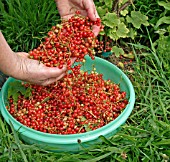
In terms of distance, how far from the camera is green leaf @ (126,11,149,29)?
279cm

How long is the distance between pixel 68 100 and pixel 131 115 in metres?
0.42

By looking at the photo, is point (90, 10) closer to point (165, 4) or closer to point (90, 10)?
point (90, 10)

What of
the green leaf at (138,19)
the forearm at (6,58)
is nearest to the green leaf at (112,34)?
the green leaf at (138,19)

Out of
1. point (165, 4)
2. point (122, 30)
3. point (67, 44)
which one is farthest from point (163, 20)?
point (67, 44)

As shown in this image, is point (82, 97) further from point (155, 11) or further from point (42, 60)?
point (155, 11)

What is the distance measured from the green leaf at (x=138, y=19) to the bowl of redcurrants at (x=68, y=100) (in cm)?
44

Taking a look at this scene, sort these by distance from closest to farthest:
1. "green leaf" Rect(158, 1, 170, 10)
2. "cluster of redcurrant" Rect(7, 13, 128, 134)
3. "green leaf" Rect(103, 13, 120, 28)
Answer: "cluster of redcurrant" Rect(7, 13, 128, 134)
"green leaf" Rect(103, 13, 120, 28)
"green leaf" Rect(158, 1, 170, 10)

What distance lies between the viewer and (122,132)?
7.53ft

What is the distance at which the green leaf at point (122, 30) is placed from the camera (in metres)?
2.74

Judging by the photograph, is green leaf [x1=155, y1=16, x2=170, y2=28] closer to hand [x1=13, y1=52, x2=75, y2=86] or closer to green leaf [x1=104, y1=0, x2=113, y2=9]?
green leaf [x1=104, y1=0, x2=113, y2=9]

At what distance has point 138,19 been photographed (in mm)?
2809

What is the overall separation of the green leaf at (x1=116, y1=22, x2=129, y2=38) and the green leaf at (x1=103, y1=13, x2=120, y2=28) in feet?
0.16

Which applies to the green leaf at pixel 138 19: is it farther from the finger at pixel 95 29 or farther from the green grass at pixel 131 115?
the finger at pixel 95 29

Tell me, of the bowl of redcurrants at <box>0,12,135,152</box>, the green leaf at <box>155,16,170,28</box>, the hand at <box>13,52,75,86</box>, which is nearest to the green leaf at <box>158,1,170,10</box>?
the green leaf at <box>155,16,170,28</box>
